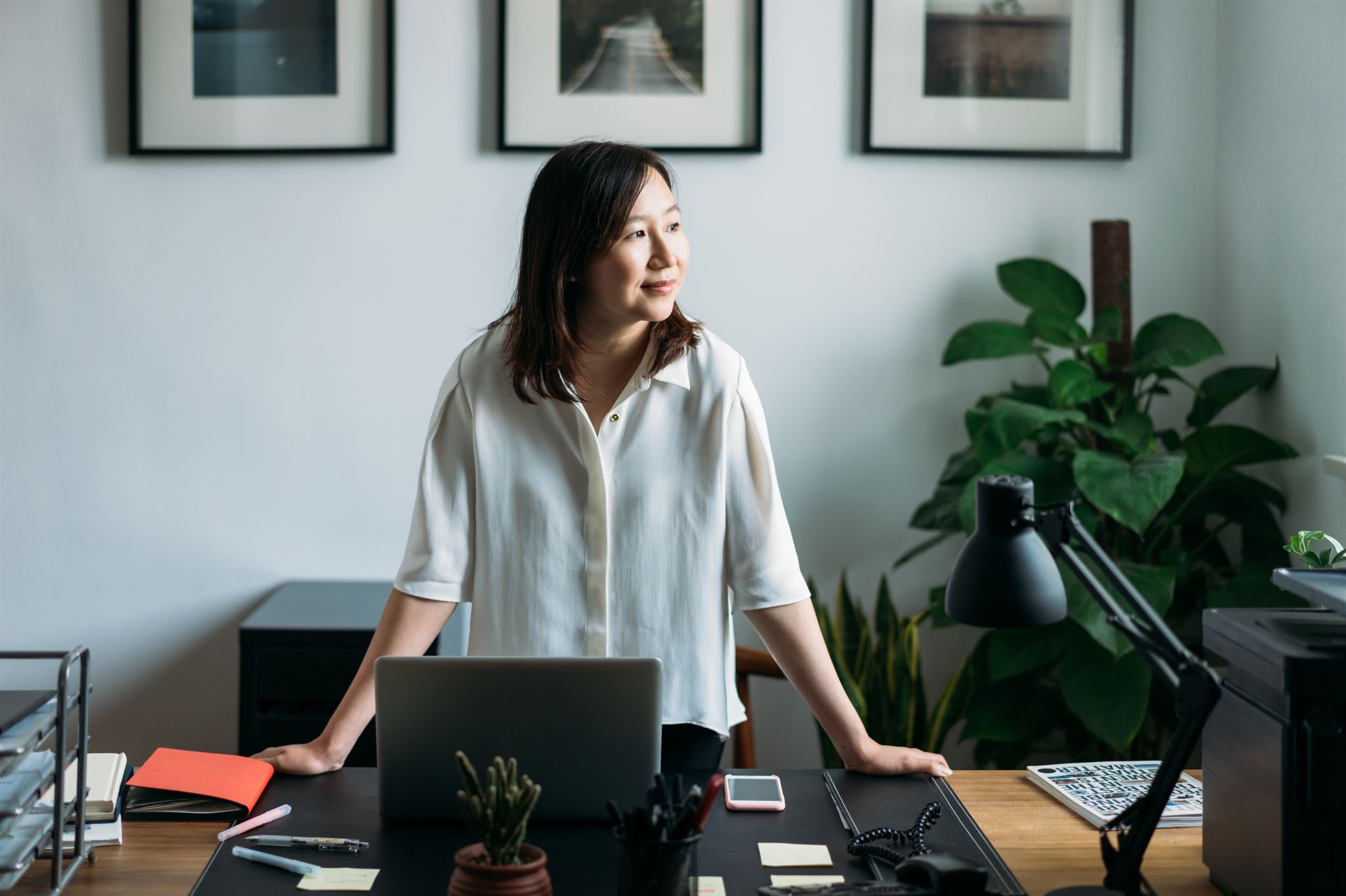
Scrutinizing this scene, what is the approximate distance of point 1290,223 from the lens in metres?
2.61

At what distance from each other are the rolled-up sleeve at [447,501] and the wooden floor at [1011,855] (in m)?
0.46

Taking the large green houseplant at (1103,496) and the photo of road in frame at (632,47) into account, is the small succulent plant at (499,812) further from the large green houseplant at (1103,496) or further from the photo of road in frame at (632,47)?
the photo of road in frame at (632,47)

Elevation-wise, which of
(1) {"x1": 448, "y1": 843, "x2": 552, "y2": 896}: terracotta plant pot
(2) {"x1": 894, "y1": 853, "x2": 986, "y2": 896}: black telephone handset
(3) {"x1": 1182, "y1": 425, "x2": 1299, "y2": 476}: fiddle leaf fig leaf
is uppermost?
(3) {"x1": 1182, "y1": 425, "x2": 1299, "y2": 476}: fiddle leaf fig leaf

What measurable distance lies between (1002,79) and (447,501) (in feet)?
6.22

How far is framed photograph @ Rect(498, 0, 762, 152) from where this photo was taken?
291cm

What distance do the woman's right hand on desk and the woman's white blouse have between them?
0.27 metres

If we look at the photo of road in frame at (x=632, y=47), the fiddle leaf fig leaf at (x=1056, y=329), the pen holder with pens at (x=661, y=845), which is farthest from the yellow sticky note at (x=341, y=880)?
the photo of road in frame at (x=632, y=47)

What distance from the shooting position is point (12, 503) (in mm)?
3004

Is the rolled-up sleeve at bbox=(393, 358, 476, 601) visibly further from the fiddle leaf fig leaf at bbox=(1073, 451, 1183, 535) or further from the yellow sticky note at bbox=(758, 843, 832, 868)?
the fiddle leaf fig leaf at bbox=(1073, 451, 1183, 535)

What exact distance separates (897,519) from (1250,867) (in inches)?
71.6

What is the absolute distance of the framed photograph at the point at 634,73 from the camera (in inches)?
115

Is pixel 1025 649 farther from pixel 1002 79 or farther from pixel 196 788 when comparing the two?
pixel 196 788

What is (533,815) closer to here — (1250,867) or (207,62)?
(1250,867)

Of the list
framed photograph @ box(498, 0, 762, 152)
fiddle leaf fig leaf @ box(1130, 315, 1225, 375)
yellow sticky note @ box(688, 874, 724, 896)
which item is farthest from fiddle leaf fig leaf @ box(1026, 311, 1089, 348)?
yellow sticky note @ box(688, 874, 724, 896)
